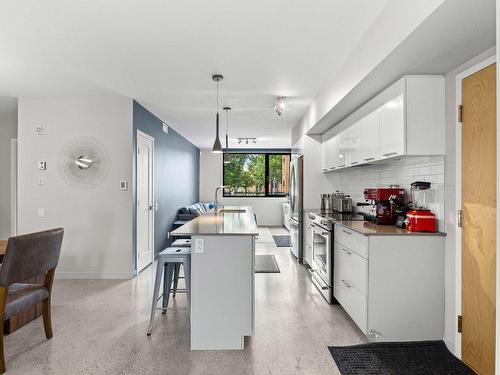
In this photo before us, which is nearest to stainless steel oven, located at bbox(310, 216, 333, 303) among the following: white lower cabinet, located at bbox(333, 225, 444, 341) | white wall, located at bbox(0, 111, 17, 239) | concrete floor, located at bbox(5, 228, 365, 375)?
concrete floor, located at bbox(5, 228, 365, 375)

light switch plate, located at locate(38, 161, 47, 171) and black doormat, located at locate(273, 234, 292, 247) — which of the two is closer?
light switch plate, located at locate(38, 161, 47, 171)

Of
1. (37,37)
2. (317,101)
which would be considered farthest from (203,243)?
(317,101)

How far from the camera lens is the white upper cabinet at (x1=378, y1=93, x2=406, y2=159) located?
7.97 ft

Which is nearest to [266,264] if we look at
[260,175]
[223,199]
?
[223,199]

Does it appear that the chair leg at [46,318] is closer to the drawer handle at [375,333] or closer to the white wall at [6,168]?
the drawer handle at [375,333]

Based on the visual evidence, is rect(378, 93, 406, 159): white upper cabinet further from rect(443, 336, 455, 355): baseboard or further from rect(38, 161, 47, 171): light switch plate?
rect(38, 161, 47, 171): light switch plate

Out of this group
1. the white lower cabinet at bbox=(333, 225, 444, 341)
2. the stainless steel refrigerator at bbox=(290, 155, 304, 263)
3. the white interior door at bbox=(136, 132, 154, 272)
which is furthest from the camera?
the stainless steel refrigerator at bbox=(290, 155, 304, 263)

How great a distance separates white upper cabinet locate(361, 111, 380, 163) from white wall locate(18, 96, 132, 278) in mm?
3005

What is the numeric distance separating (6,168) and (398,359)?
6129 millimetres

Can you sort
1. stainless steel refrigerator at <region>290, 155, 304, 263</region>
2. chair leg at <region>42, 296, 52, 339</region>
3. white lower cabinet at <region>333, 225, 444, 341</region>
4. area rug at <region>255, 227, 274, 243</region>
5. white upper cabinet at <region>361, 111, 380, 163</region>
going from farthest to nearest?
area rug at <region>255, 227, 274, 243</region> → stainless steel refrigerator at <region>290, 155, 304, 263</region> → white upper cabinet at <region>361, 111, 380, 163</region> → chair leg at <region>42, 296, 52, 339</region> → white lower cabinet at <region>333, 225, 444, 341</region>

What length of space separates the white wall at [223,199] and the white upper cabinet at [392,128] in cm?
707

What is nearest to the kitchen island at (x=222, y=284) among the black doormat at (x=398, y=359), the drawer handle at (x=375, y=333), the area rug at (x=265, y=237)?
the black doormat at (x=398, y=359)

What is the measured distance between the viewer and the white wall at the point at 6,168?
520 cm

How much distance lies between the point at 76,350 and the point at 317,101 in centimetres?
366
